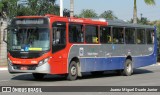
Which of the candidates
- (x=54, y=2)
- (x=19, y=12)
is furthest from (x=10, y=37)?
(x=54, y=2)

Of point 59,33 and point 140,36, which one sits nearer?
point 59,33

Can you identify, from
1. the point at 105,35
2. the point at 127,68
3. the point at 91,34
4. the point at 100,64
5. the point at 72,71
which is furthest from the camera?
the point at 127,68

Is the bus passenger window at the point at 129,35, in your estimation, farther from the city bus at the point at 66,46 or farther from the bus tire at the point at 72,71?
the bus tire at the point at 72,71

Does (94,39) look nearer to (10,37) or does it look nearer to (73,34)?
(73,34)

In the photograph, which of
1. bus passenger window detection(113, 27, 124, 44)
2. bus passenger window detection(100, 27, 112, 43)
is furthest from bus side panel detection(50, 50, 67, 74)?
bus passenger window detection(113, 27, 124, 44)

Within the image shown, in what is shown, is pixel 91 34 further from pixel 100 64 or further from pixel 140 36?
pixel 140 36

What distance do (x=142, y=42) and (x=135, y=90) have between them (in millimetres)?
11973

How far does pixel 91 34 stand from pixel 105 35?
1.52 m

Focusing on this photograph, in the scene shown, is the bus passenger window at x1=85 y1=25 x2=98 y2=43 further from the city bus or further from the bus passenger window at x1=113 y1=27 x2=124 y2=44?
the bus passenger window at x1=113 y1=27 x2=124 y2=44

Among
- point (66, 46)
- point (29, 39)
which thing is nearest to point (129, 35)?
point (66, 46)

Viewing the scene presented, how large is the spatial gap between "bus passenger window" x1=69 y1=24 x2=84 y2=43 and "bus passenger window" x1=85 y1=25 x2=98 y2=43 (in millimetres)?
525

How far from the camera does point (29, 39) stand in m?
21.3

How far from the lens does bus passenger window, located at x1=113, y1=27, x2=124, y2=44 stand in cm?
2646

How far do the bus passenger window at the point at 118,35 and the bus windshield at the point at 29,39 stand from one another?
6.26m
